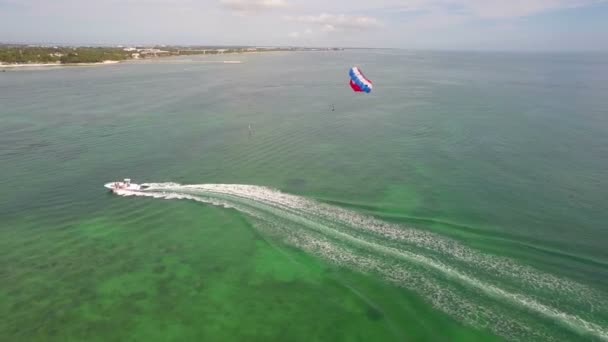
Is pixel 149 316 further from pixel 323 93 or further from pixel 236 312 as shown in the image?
pixel 323 93

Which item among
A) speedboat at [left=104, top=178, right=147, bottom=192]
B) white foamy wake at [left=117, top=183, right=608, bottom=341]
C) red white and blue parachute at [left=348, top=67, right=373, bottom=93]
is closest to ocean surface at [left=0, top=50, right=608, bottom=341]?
white foamy wake at [left=117, top=183, right=608, bottom=341]

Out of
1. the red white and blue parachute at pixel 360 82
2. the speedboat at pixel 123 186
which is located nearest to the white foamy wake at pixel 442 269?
the speedboat at pixel 123 186

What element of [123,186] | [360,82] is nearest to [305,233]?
[123,186]

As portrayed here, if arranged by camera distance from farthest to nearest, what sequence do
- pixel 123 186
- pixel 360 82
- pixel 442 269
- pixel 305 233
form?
1. pixel 360 82
2. pixel 123 186
3. pixel 305 233
4. pixel 442 269

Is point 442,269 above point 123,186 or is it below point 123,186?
below

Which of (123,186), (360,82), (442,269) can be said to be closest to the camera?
(442,269)

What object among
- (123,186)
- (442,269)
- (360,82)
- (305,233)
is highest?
(360,82)

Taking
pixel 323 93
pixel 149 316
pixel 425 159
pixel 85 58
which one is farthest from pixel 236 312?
pixel 85 58

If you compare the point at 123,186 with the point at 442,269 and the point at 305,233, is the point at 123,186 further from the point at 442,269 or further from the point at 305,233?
the point at 442,269
